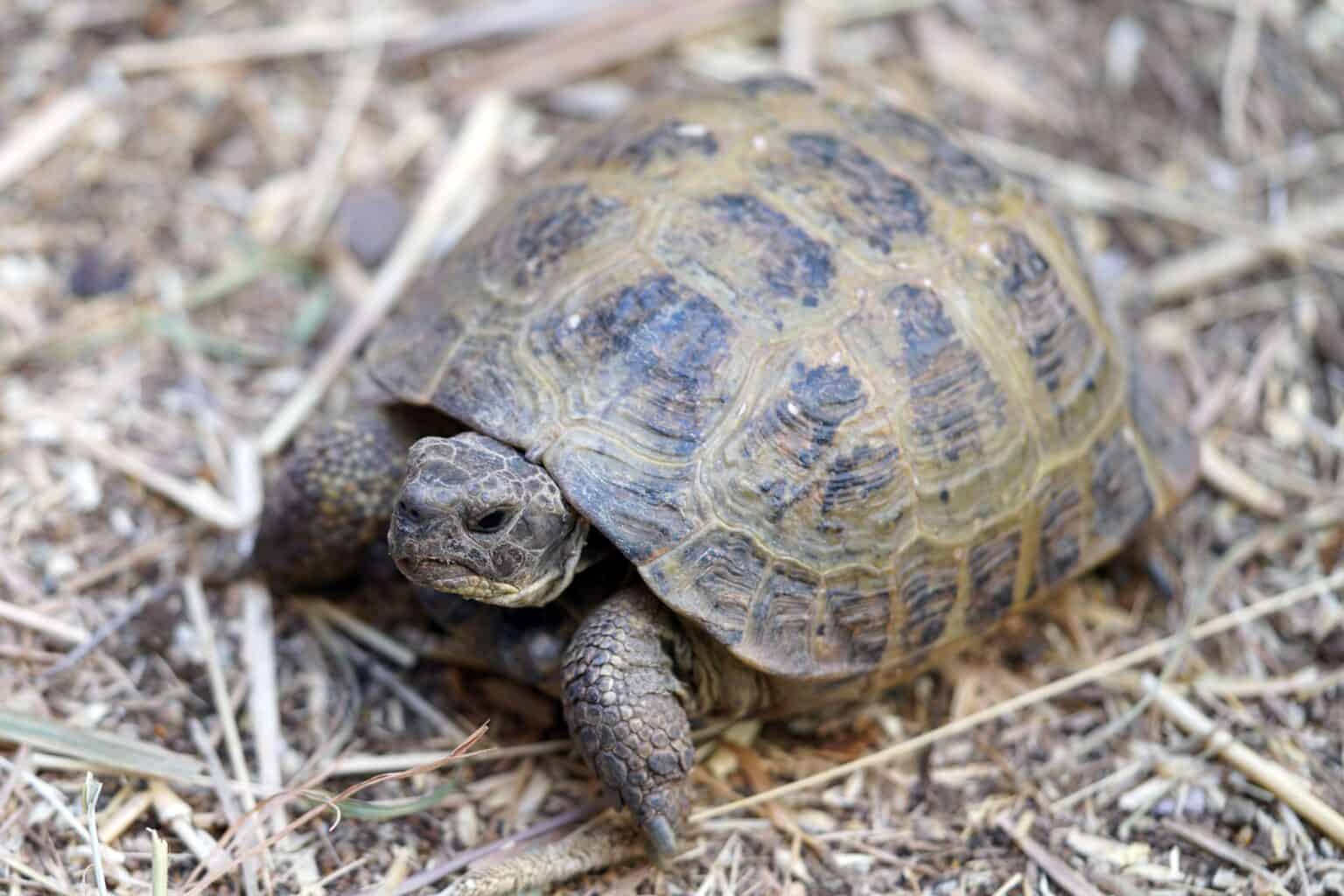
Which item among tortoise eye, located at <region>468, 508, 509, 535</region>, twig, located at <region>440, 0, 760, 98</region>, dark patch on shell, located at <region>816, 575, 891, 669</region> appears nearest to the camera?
tortoise eye, located at <region>468, 508, 509, 535</region>

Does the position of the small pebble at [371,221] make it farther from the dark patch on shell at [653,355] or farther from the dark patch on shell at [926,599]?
the dark patch on shell at [926,599]

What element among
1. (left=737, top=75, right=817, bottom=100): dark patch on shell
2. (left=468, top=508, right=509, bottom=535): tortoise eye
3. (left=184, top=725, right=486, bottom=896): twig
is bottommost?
(left=184, top=725, right=486, bottom=896): twig

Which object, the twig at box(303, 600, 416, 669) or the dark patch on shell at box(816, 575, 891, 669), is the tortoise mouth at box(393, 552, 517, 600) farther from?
the dark patch on shell at box(816, 575, 891, 669)

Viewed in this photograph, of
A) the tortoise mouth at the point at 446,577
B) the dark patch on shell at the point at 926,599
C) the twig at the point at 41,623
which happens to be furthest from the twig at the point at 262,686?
the dark patch on shell at the point at 926,599

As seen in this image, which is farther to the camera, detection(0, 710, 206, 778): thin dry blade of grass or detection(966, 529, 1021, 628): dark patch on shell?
detection(966, 529, 1021, 628): dark patch on shell

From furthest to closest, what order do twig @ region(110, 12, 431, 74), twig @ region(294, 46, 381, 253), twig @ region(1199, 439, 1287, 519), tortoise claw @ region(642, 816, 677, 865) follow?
twig @ region(110, 12, 431, 74) → twig @ region(294, 46, 381, 253) → twig @ region(1199, 439, 1287, 519) → tortoise claw @ region(642, 816, 677, 865)

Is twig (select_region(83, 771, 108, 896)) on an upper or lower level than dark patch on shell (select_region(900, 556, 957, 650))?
upper

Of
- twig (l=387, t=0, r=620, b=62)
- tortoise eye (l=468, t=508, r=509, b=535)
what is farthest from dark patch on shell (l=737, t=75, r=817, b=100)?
tortoise eye (l=468, t=508, r=509, b=535)
